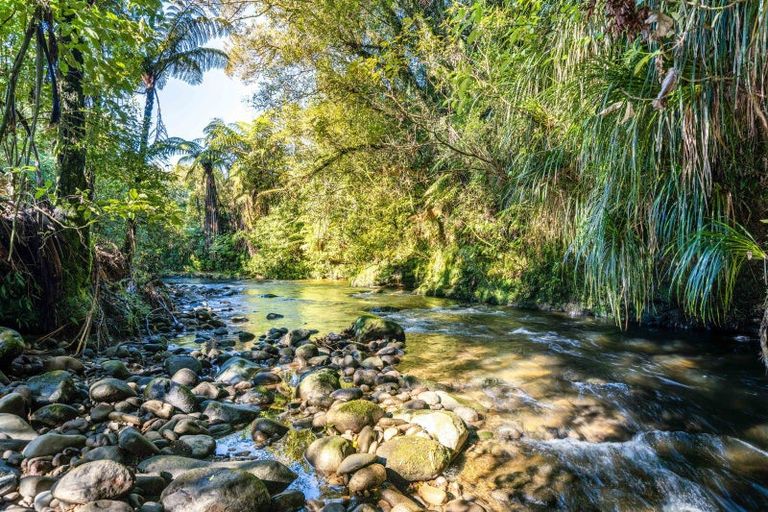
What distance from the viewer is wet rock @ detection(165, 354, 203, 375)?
419cm

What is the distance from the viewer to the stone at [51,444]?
2.34m

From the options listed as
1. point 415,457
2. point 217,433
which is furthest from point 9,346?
point 415,457

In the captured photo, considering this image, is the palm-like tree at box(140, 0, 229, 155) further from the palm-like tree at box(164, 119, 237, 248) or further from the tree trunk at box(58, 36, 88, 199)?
the tree trunk at box(58, 36, 88, 199)

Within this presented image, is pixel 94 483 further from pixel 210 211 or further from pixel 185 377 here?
pixel 210 211

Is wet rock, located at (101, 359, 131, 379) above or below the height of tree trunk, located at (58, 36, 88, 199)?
below

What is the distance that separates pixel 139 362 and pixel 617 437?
15.4ft

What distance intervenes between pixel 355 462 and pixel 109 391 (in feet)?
7.27

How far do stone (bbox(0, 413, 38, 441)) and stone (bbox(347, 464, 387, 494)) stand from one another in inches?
80.0

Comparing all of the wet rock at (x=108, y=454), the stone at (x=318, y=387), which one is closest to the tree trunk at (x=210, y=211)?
the stone at (x=318, y=387)

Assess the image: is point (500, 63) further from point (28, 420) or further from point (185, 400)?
point (28, 420)

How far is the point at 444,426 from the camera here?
2844 millimetres

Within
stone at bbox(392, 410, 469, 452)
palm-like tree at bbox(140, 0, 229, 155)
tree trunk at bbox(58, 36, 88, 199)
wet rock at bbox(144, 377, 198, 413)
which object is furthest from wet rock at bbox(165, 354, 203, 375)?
palm-like tree at bbox(140, 0, 229, 155)

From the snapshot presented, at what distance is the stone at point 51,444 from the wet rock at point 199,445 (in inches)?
23.4

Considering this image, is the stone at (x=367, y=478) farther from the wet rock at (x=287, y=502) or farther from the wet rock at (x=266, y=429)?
the wet rock at (x=266, y=429)
